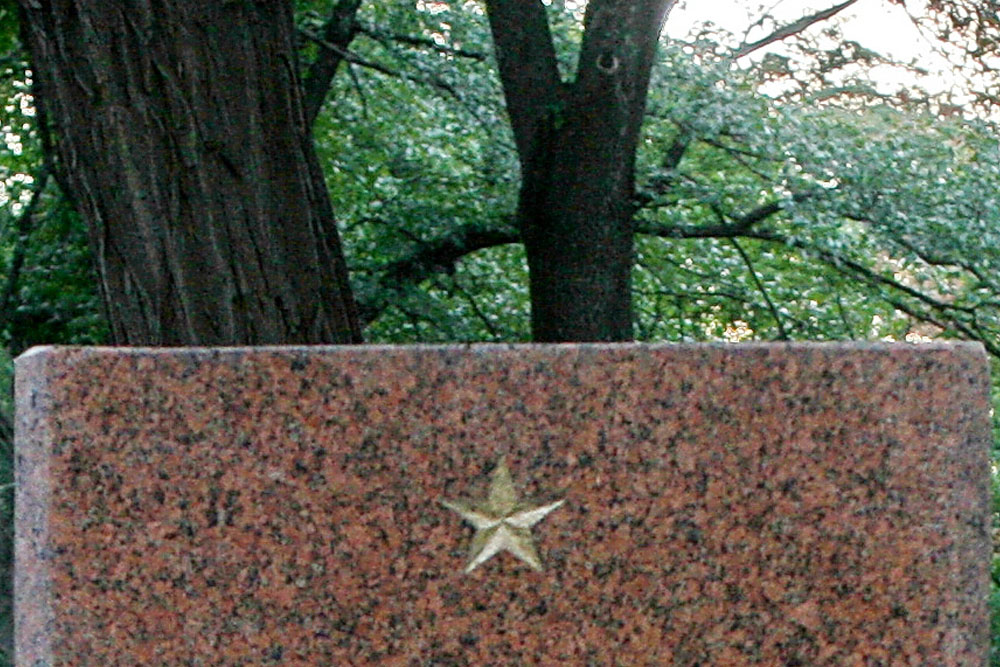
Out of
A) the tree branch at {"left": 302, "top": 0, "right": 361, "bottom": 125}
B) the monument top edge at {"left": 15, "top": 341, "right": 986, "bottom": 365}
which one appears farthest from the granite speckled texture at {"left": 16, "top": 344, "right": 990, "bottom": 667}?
the tree branch at {"left": 302, "top": 0, "right": 361, "bottom": 125}

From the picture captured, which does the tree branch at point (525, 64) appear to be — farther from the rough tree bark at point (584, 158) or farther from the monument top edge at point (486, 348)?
the monument top edge at point (486, 348)

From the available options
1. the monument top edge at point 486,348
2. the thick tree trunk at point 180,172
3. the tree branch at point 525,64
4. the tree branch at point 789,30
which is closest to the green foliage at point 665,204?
the tree branch at point 789,30

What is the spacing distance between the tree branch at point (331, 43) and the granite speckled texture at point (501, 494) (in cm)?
507

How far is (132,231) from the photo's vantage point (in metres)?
4.13

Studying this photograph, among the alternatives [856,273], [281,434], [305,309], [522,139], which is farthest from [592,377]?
[856,273]

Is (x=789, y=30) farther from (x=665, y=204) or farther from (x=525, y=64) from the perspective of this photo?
(x=525, y=64)

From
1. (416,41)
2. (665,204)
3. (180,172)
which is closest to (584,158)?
(665,204)

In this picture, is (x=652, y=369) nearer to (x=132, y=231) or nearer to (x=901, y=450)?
(x=901, y=450)

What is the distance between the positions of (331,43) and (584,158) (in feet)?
4.65

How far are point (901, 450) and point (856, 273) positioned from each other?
17.7ft

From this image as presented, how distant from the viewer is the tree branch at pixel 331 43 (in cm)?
739

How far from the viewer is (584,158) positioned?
6773mm

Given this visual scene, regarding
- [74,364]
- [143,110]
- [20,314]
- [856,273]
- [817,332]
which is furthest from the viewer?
[817,332]

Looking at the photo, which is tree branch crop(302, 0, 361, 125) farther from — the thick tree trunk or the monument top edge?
the monument top edge
